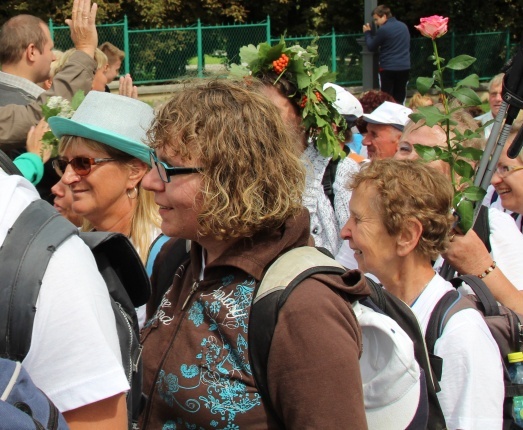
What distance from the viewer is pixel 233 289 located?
1872mm

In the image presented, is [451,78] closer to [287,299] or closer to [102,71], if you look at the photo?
[102,71]

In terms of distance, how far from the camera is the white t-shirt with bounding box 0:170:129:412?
1336 mm

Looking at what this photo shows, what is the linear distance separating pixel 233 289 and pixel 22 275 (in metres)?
0.66

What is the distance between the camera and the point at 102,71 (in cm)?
640

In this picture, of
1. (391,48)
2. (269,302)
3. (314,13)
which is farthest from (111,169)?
(314,13)

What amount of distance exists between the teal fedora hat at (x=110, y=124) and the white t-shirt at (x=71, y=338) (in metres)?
1.53

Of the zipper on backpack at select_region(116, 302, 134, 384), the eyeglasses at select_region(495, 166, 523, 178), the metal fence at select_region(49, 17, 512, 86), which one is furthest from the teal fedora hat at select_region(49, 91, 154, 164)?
the metal fence at select_region(49, 17, 512, 86)

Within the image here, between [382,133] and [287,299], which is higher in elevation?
[287,299]

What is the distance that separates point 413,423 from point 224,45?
18.7m

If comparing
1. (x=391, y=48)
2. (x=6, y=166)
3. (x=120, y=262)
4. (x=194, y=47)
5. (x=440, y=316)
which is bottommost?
(x=194, y=47)

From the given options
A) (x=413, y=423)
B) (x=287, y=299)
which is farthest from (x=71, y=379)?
(x=413, y=423)

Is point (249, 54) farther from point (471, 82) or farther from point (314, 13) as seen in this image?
point (314, 13)

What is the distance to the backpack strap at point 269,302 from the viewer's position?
1709mm

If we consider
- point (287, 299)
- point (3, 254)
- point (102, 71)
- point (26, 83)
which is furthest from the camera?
point (102, 71)
